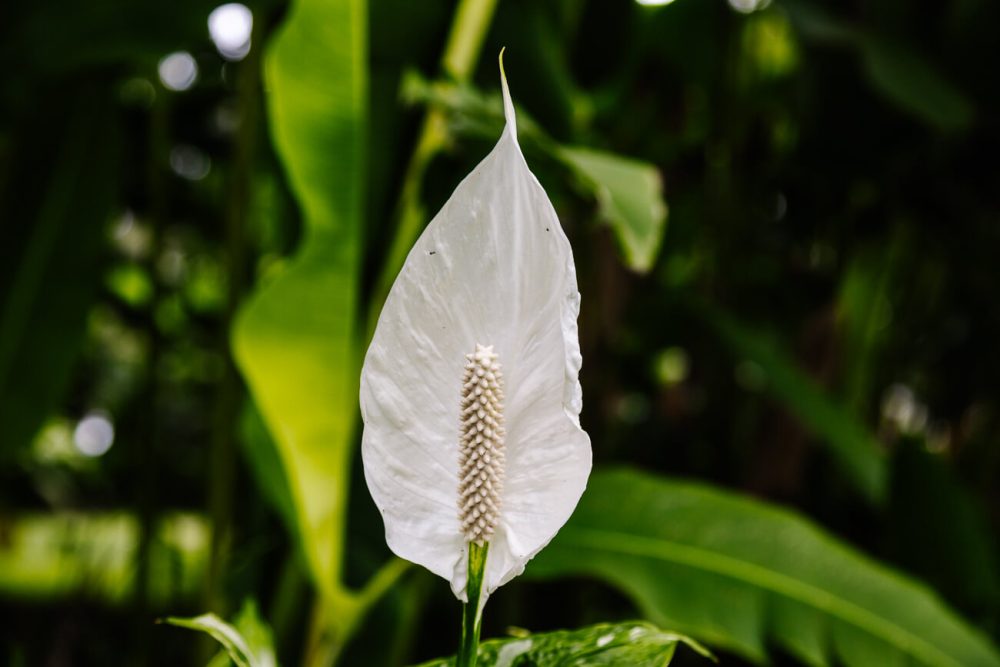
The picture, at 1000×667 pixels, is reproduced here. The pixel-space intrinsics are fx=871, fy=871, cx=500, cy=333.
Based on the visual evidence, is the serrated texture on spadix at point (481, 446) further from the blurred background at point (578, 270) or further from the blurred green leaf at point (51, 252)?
the blurred green leaf at point (51, 252)

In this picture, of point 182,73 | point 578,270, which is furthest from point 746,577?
point 182,73

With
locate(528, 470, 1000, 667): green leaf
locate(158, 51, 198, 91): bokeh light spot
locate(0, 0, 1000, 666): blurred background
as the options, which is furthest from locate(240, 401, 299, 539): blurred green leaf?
locate(158, 51, 198, 91): bokeh light spot

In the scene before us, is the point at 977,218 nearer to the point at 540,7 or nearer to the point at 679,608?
the point at 540,7

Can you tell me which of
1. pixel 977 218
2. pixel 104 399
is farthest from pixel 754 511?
pixel 104 399

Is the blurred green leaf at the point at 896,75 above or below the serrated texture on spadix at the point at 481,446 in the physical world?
below

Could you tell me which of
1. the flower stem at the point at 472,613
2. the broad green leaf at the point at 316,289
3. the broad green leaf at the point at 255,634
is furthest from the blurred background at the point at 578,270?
the flower stem at the point at 472,613
